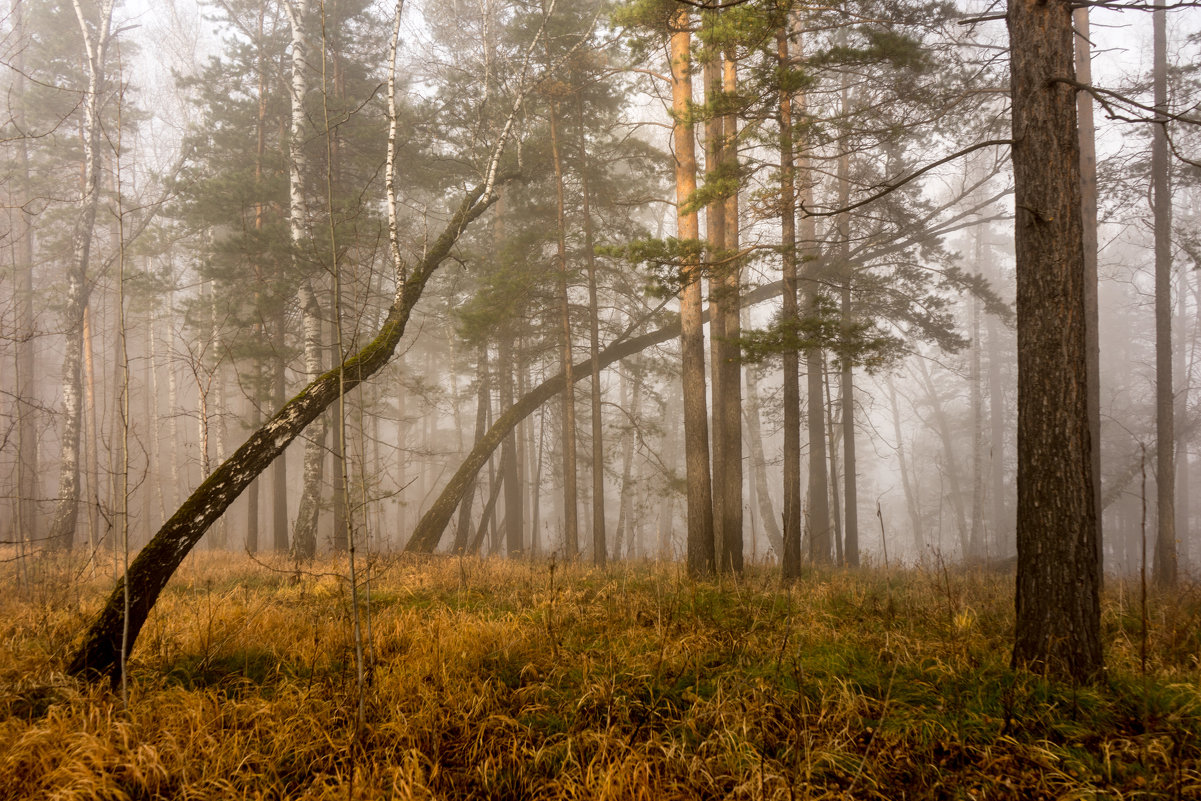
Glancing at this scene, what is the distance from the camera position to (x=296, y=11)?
11.9m

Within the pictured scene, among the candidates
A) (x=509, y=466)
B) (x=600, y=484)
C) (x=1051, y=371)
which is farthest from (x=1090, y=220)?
(x=509, y=466)

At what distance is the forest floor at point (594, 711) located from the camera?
9.36 feet

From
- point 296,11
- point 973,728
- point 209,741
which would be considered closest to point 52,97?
point 296,11

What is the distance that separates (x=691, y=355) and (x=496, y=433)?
6163 mm

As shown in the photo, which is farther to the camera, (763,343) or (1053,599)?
(763,343)

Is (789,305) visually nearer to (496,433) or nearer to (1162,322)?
(496,433)

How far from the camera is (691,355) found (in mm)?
9297

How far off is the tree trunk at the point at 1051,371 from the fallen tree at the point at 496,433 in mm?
7780

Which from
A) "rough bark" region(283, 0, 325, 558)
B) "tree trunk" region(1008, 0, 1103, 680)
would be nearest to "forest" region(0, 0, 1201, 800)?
"tree trunk" region(1008, 0, 1103, 680)

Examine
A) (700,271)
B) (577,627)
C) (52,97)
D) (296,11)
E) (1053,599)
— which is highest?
(52,97)

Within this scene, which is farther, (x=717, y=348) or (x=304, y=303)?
(x=304, y=303)

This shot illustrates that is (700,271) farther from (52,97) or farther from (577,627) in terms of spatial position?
(52,97)

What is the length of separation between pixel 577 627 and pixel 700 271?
17.3ft

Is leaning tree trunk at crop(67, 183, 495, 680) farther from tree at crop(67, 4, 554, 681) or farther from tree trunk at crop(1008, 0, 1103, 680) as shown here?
tree trunk at crop(1008, 0, 1103, 680)
